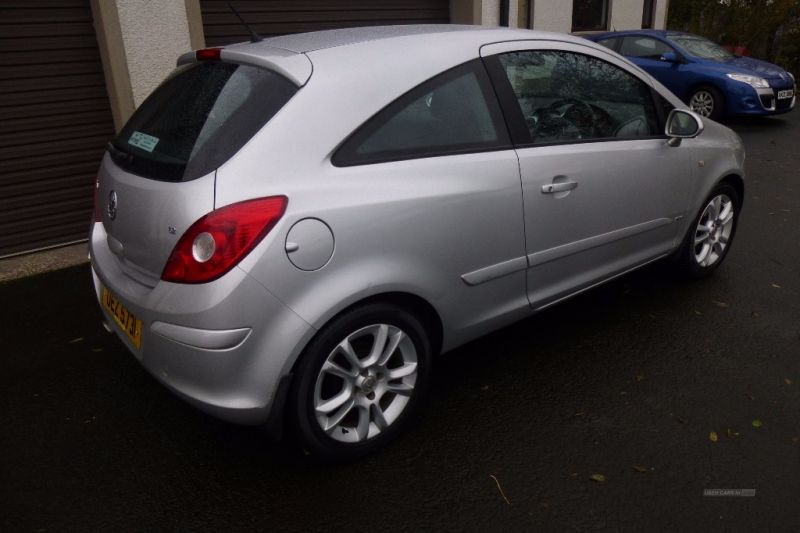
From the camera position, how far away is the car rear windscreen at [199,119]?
7.43ft

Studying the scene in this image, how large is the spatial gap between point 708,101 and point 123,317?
32.6 ft

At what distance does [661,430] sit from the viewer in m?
2.76

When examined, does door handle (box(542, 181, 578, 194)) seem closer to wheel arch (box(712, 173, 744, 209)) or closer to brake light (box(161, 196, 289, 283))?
brake light (box(161, 196, 289, 283))

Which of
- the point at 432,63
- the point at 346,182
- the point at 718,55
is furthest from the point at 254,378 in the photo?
the point at 718,55

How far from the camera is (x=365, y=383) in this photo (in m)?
2.55

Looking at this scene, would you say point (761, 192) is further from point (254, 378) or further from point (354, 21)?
point (254, 378)

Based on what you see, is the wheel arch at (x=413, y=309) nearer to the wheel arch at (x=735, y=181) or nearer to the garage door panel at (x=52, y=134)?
the wheel arch at (x=735, y=181)

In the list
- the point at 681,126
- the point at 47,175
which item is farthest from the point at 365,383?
the point at 47,175

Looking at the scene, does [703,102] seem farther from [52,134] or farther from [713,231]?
[52,134]

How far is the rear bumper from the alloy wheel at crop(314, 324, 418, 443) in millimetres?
218

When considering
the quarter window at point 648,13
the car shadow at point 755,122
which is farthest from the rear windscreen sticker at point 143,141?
the quarter window at point 648,13

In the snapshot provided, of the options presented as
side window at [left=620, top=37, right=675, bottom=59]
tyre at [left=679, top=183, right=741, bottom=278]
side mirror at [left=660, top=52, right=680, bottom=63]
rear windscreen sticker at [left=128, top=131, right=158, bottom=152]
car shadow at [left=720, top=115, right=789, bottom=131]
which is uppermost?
rear windscreen sticker at [left=128, top=131, right=158, bottom=152]

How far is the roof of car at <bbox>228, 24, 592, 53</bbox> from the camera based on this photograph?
2623 mm

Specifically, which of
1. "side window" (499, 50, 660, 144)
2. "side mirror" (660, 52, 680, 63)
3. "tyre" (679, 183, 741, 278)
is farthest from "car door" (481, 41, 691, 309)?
"side mirror" (660, 52, 680, 63)
